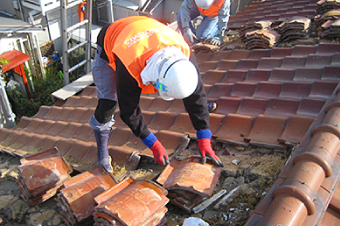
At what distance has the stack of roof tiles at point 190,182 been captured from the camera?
1.89 m

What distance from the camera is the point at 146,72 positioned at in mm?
1854

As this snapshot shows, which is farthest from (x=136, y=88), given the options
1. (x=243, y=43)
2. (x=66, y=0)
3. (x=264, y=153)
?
(x=66, y=0)

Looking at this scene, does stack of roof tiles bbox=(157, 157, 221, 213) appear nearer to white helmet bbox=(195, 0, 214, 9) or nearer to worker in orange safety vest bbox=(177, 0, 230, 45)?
worker in orange safety vest bbox=(177, 0, 230, 45)

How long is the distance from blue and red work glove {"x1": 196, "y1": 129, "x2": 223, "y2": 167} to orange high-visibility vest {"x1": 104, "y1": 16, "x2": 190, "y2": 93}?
62 cm

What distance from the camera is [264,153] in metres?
2.22

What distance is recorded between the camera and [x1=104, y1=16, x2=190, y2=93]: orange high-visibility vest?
1.87 m

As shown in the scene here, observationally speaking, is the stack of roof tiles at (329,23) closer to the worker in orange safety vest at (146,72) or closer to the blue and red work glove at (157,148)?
the worker in orange safety vest at (146,72)

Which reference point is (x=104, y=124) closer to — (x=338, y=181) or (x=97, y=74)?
(x=97, y=74)

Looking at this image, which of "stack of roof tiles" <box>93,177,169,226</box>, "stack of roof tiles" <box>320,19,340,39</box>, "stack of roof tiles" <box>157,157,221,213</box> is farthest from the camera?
"stack of roof tiles" <box>320,19,340,39</box>

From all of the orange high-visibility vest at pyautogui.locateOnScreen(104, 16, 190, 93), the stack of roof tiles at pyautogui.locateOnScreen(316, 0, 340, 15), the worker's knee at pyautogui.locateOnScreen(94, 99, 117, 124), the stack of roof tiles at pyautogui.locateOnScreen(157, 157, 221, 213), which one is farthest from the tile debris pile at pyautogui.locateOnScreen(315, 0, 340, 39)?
the worker's knee at pyautogui.locateOnScreen(94, 99, 117, 124)

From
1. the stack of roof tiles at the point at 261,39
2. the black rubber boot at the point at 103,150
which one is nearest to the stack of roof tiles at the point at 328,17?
the stack of roof tiles at the point at 261,39

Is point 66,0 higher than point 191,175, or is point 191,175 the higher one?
point 66,0

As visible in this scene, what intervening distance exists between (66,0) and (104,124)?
339 centimetres

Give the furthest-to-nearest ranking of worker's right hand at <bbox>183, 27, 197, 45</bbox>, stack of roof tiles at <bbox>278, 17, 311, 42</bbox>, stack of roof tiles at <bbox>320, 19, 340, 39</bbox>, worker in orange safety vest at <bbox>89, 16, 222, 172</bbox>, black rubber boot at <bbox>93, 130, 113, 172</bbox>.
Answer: worker's right hand at <bbox>183, 27, 197, 45</bbox> < stack of roof tiles at <bbox>278, 17, 311, 42</bbox> < stack of roof tiles at <bbox>320, 19, 340, 39</bbox> < black rubber boot at <bbox>93, 130, 113, 172</bbox> < worker in orange safety vest at <bbox>89, 16, 222, 172</bbox>
